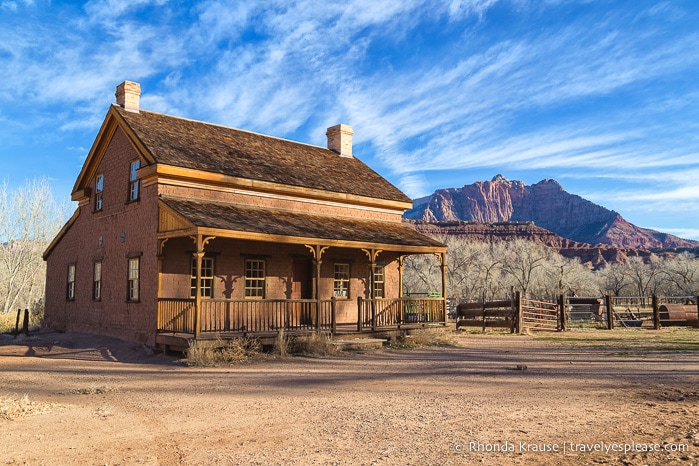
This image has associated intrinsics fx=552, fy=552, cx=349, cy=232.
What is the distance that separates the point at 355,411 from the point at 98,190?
15790 mm

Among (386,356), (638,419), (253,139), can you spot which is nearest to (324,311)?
(386,356)

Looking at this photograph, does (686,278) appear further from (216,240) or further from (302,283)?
(216,240)

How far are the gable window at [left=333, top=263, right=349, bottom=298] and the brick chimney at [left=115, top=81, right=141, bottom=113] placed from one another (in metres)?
9.07

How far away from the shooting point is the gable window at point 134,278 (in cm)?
1683

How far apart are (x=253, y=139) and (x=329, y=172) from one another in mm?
3344

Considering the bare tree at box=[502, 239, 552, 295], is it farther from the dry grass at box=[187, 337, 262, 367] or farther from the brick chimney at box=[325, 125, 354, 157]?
the dry grass at box=[187, 337, 262, 367]

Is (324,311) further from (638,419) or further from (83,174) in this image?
(638,419)

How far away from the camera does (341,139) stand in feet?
86.0

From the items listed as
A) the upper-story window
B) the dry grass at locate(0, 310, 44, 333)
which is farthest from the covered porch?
the dry grass at locate(0, 310, 44, 333)

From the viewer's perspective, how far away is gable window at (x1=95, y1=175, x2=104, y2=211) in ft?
65.7

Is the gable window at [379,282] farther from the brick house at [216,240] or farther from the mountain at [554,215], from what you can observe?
the mountain at [554,215]

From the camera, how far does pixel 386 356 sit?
619 inches

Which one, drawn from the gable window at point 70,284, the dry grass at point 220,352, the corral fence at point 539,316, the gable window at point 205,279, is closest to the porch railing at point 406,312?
the corral fence at point 539,316

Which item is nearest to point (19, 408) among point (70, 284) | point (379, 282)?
point (70, 284)
